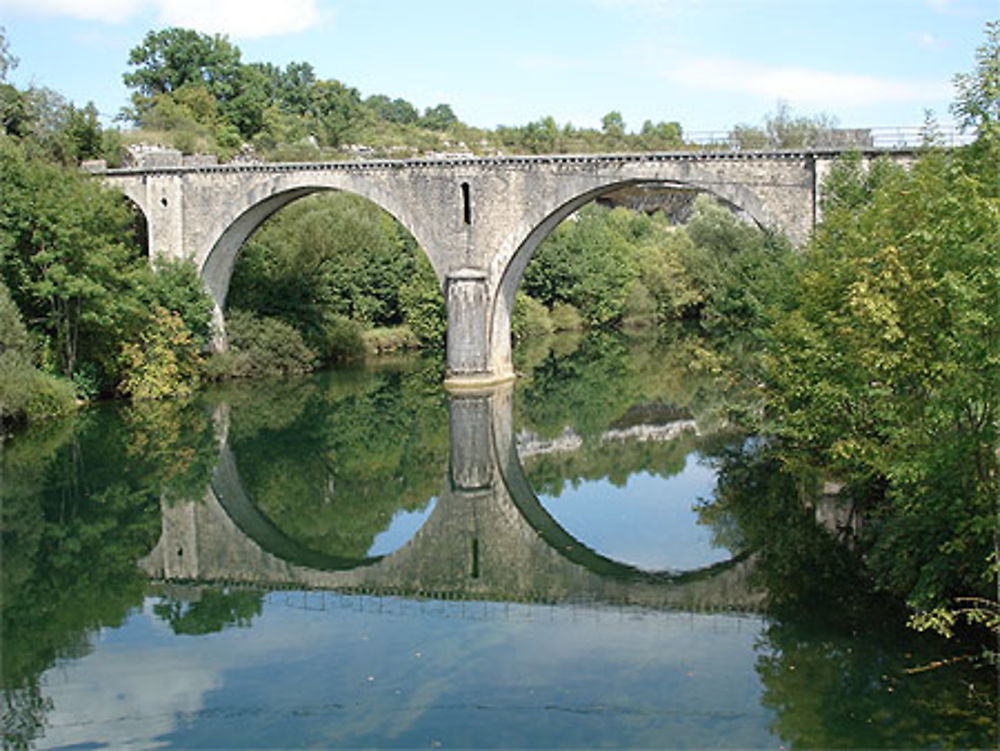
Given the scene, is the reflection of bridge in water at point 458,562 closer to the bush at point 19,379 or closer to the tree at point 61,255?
the bush at point 19,379

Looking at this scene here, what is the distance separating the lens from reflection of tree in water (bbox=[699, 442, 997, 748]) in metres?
10.8

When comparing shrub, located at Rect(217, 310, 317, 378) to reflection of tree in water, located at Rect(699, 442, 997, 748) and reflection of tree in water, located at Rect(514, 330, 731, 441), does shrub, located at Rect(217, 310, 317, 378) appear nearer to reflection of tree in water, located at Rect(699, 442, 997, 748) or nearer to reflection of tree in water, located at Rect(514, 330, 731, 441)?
reflection of tree in water, located at Rect(514, 330, 731, 441)

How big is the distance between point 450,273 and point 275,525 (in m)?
14.6

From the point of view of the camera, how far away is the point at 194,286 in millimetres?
35344

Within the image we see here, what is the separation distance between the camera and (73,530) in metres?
19.4

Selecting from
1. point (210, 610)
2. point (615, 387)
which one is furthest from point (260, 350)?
point (210, 610)

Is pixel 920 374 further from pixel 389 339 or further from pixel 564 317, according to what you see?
pixel 564 317

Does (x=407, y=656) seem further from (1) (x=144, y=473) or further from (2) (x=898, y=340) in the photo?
(1) (x=144, y=473)

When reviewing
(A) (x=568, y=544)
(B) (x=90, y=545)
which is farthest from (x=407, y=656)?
(B) (x=90, y=545)

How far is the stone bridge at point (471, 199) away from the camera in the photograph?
2989 centimetres

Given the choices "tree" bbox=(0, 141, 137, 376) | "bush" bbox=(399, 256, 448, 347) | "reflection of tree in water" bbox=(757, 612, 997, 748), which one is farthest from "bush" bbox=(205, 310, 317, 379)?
"reflection of tree in water" bbox=(757, 612, 997, 748)

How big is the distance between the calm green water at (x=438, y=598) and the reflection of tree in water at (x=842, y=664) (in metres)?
0.04

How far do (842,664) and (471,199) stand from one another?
22.8m

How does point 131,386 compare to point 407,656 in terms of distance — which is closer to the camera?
point 407,656
